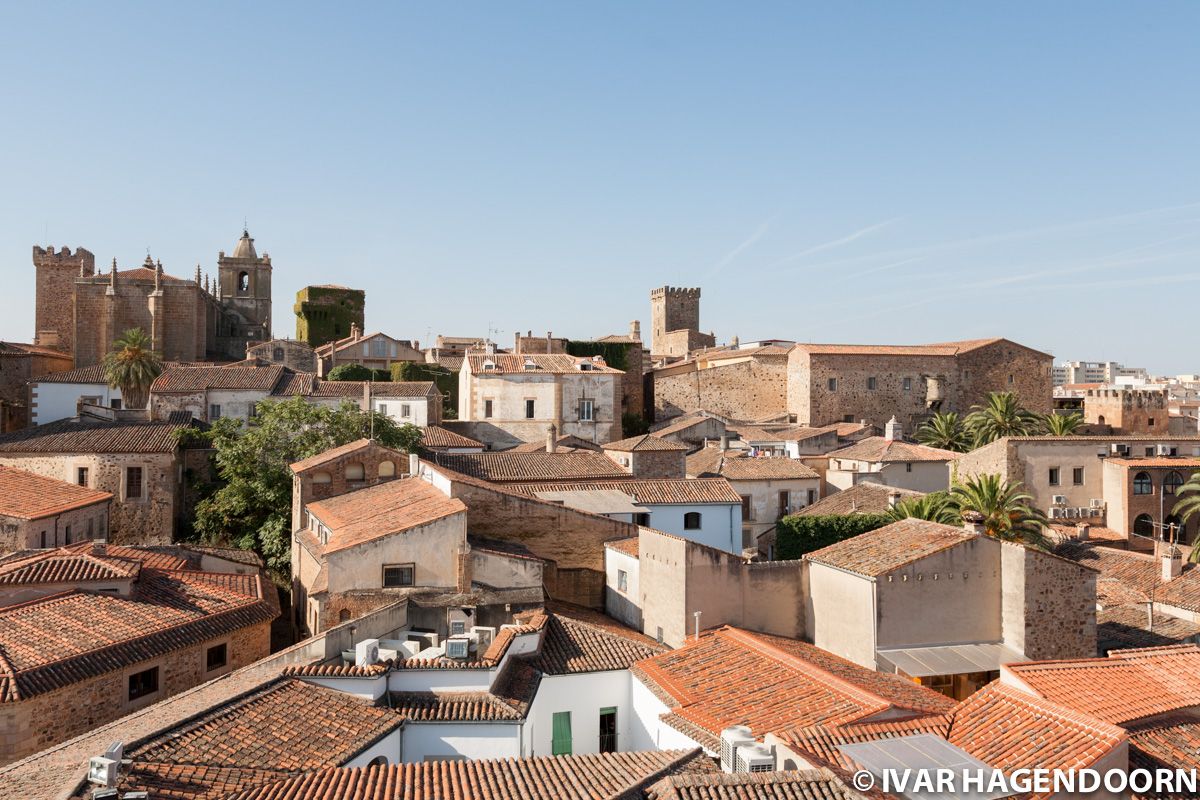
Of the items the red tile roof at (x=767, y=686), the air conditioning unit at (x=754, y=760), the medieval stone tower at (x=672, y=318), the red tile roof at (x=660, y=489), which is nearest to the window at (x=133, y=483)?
the red tile roof at (x=660, y=489)

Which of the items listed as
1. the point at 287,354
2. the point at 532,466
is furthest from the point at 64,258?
the point at 532,466

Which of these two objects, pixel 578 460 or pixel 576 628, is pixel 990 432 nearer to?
pixel 578 460

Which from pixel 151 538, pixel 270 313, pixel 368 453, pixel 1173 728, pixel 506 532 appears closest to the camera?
pixel 1173 728

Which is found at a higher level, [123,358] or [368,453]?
[123,358]

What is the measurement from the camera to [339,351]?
56.3m

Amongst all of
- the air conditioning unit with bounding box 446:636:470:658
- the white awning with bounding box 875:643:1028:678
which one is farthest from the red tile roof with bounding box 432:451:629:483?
the white awning with bounding box 875:643:1028:678

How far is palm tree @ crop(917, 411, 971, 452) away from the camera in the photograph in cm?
4875

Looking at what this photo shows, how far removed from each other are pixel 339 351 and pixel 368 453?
31.0m

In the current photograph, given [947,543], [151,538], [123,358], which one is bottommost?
[151,538]

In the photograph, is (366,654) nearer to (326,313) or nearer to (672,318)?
(326,313)

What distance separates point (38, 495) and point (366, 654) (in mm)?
16663

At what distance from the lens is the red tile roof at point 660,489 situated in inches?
1076

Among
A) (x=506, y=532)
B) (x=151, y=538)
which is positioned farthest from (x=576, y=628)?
(x=151, y=538)

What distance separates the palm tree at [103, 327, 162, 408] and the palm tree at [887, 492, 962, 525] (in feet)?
112
